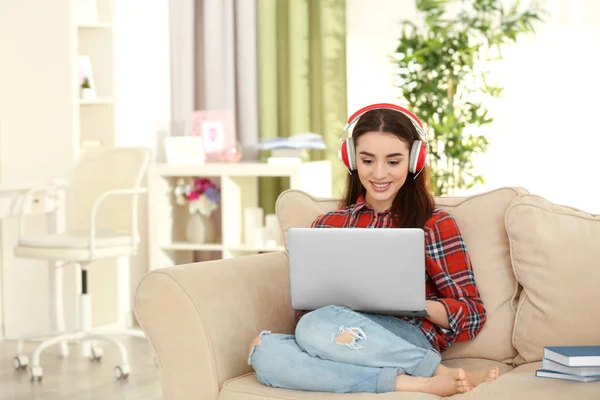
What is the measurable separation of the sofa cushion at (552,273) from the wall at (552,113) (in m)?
2.26

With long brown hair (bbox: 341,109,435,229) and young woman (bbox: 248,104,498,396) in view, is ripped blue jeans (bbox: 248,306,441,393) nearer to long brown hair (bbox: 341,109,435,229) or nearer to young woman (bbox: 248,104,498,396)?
young woman (bbox: 248,104,498,396)

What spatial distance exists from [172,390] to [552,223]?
1.00 metres

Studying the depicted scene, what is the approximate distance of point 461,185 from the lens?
468 cm

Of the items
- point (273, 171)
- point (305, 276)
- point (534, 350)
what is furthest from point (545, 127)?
point (305, 276)

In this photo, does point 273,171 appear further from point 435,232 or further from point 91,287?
point 435,232

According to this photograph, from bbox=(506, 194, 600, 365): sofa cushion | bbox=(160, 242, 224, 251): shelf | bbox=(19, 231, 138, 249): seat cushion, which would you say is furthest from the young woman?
bbox=(160, 242, 224, 251): shelf

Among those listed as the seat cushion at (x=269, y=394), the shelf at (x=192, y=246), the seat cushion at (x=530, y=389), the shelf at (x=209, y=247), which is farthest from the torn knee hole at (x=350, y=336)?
the shelf at (x=192, y=246)

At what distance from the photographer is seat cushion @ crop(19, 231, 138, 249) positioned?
423cm

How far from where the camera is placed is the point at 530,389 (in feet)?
6.93

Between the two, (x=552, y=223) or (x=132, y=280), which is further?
(x=132, y=280)

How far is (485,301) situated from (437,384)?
0.42 m

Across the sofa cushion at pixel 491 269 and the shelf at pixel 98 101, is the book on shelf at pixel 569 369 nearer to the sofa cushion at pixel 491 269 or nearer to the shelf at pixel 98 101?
the sofa cushion at pixel 491 269

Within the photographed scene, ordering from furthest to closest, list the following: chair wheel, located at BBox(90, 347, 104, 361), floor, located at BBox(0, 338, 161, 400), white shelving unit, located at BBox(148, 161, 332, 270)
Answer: white shelving unit, located at BBox(148, 161, 332, 270), chair wheel, located at BBox(90, 347, 104, 361), floor, located at BBox(0, 338, 161, 400)

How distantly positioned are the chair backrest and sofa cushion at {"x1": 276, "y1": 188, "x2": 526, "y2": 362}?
87.1 inches
